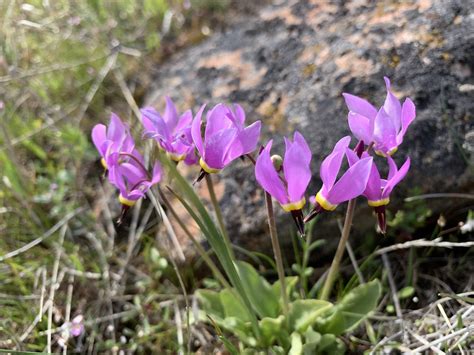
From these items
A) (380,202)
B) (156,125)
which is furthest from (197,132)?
(380,202)

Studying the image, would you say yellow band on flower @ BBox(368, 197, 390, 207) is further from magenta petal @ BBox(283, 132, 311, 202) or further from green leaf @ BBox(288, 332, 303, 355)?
green leaf @ BBox(288, 332, 303, 355)

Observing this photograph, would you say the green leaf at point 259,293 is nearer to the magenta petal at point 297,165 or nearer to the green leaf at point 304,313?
the green leaf at point 304,313

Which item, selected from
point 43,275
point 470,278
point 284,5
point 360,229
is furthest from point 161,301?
point 284,5

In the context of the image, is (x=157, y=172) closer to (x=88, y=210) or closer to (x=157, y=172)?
(x=157, y=172)

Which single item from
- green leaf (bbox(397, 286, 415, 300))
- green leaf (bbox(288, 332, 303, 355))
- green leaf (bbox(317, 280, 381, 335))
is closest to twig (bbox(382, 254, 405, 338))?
green leaf (bbox(397, 286, 415, 300))

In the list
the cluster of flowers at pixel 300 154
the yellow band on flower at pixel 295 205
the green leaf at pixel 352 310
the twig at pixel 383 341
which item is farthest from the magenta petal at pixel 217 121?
the twig at pixel 383 341

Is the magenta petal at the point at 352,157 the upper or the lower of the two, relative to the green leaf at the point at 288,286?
upper
